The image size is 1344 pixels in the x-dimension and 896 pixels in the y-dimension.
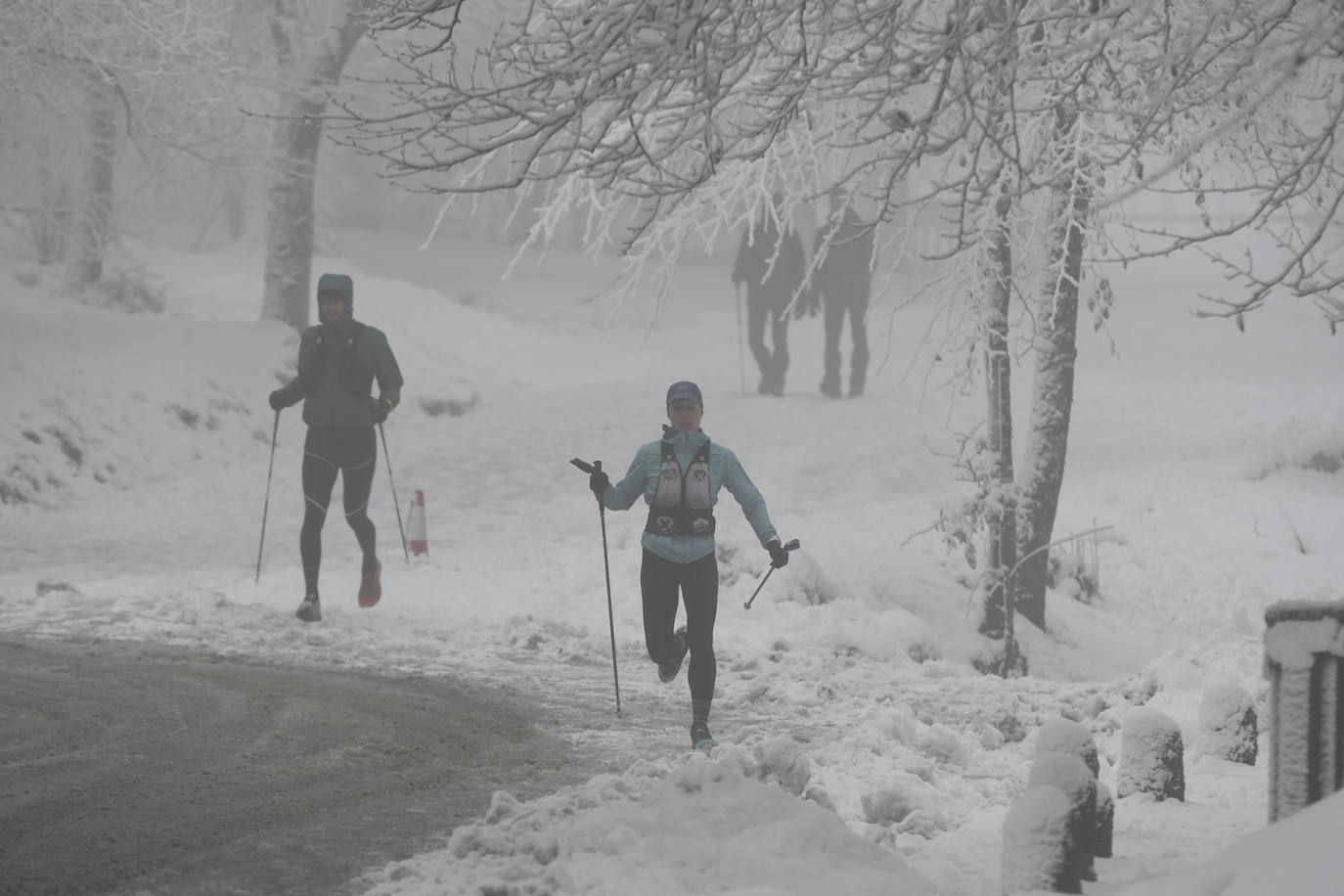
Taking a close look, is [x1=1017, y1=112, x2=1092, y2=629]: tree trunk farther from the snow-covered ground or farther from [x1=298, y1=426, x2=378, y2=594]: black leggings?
[x1=298, y1=426, x2=378, y2=594]: black leggings

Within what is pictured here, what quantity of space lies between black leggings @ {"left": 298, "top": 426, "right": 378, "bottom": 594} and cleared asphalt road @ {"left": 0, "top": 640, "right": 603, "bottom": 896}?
1461mm

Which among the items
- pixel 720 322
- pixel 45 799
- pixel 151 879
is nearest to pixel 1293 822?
pixel 151 879

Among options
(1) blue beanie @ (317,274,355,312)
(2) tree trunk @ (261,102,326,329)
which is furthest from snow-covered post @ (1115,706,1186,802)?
(2) tree trunk @ (261,102,326,329)

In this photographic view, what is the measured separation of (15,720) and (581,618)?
535cm

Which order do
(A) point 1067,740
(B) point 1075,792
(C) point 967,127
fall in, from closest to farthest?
(B) point 1075,792
(A) point 1067,740
(C) point 967,127

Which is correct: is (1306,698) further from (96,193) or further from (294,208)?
(96,193)

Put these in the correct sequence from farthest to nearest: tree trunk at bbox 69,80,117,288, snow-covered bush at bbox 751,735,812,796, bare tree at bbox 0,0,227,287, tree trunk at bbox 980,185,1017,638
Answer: tree trunk at bbox 69,80,117,288, bare tree at bbox 0,0,227,287, tree trunk at bbox 980,185,1017,638, snow-covered bush at bbox 751,735,812,796

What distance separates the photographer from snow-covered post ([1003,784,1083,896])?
12.0ft

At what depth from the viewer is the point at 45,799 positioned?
503cm

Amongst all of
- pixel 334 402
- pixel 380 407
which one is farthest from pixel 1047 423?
pixel 334 402

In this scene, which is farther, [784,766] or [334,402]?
[334,402]

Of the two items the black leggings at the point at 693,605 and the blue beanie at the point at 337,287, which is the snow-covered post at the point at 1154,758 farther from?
the blue beanie at the point at 337,287

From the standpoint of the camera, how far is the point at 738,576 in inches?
451

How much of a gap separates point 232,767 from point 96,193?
65.2 feet
